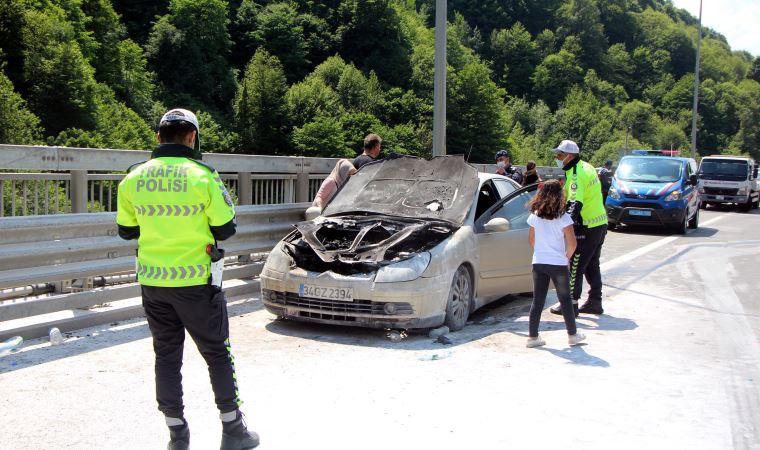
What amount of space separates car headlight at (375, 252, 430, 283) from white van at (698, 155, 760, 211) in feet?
77.6

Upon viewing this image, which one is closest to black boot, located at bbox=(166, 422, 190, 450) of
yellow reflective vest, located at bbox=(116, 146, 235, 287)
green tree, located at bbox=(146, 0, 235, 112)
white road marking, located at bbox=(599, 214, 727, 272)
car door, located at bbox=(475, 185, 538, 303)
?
yellow reflective vest, located at bbox=(116, 146, 235, 287)

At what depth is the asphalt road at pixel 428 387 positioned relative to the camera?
4.38 metres

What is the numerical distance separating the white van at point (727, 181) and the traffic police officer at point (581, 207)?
21.8m

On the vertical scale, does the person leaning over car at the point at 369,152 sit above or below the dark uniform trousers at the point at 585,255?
above

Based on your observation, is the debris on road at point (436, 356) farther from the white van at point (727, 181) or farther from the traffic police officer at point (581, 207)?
the white van at point (727, 181)

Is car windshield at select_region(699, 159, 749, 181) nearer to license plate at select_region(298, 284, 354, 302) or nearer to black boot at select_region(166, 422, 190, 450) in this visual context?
license plate at select_region(298, 284, 354, 302)

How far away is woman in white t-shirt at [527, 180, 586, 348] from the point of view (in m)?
6.60

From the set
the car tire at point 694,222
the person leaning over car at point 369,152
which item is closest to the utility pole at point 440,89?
the person leaning over car at point 369,152

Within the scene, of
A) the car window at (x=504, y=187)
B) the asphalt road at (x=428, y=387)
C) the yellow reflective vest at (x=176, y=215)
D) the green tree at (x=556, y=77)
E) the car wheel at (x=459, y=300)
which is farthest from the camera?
the green tree at (x=556, y=77)

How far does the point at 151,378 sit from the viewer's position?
5.47m

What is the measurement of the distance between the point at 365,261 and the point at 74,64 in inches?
2887

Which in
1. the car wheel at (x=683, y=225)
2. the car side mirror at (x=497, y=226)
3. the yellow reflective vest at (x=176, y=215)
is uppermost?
the yellow reflective vest at (x=176, y=215)

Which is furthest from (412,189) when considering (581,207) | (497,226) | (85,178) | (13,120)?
(13,120)

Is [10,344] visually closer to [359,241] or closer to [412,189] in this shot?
[359,241]
